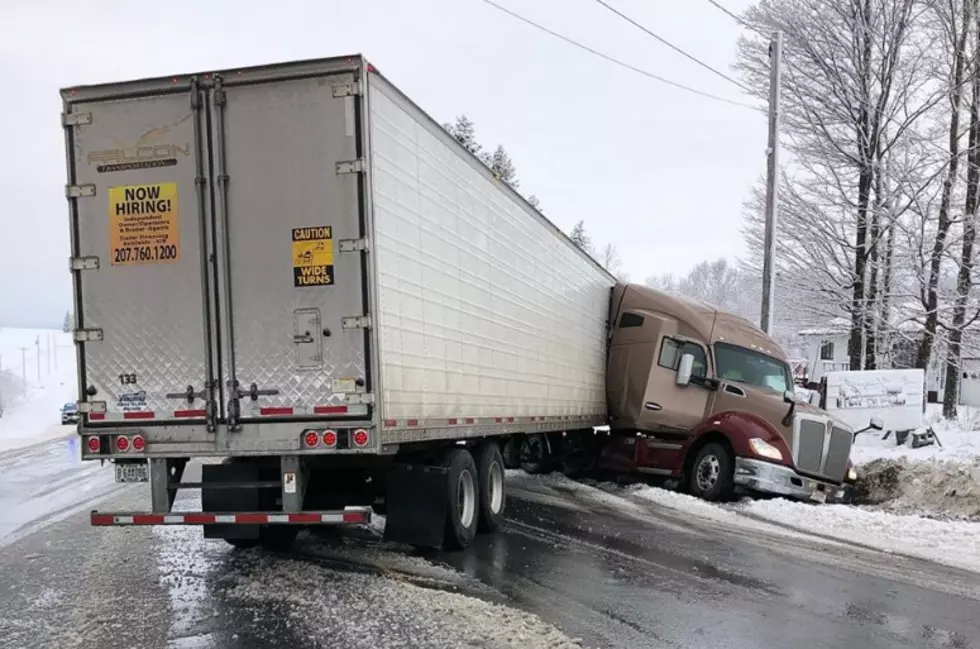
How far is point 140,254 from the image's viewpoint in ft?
21.7

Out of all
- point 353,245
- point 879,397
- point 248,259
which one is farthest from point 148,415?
point 879,397

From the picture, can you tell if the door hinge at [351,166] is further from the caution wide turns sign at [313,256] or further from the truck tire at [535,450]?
the truck tire at [535,450]

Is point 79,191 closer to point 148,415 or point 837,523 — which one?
point 148,415

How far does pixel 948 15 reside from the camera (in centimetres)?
1930

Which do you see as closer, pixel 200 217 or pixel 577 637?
pixel 577 637

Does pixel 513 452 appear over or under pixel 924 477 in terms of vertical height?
over

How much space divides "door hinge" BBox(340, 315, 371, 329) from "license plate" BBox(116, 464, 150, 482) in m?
2.12

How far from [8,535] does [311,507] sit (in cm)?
452

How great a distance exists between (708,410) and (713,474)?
1198 mm

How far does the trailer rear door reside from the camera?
6508mm

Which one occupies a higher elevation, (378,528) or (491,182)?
(491,182)

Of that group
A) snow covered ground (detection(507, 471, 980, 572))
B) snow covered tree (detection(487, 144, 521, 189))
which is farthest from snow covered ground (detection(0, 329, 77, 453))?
snow covered ground (detection(507, 471, 980, 572))

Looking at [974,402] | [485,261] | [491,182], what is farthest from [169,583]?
[974,402]

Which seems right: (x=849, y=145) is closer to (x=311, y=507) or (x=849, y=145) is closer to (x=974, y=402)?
(x=311, y=507)
